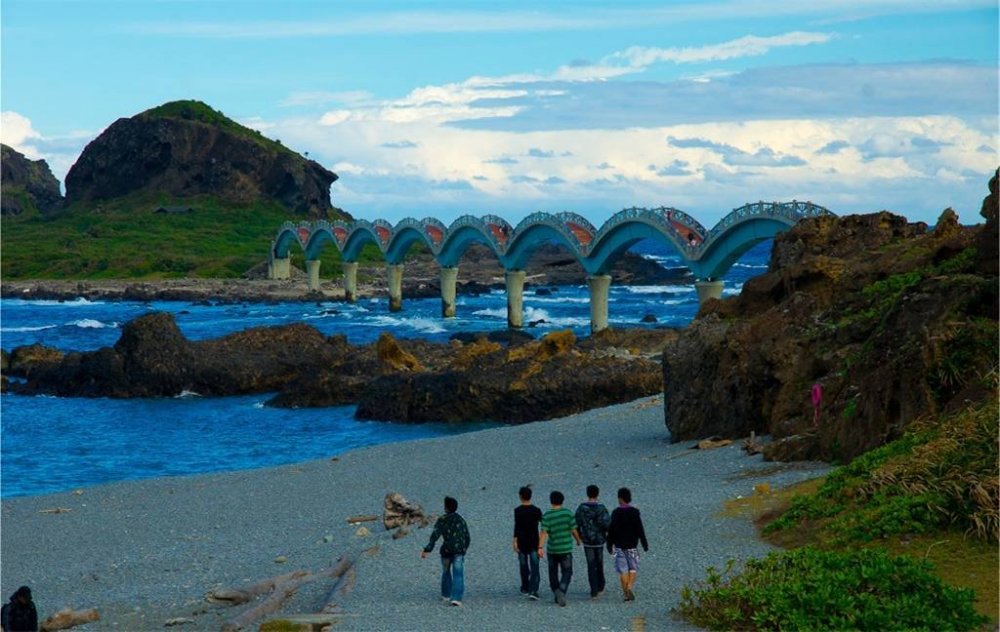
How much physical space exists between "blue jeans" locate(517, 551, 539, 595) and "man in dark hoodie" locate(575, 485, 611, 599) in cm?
58

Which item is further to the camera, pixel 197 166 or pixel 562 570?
pixel 197 166

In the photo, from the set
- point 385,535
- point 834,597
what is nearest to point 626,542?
point 834,597

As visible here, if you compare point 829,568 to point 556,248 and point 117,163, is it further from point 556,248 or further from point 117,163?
point 117,163

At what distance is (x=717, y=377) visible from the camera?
26938mm

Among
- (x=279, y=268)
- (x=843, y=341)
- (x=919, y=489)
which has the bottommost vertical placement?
(x=919, y=489)

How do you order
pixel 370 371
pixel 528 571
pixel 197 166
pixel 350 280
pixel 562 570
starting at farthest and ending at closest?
pixel 197 166 → pixel 350 280 → pixel 370 371 → pixel 528 571 → pixel 562 570

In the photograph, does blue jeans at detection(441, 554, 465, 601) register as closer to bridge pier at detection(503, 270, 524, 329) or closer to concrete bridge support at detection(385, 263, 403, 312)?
bridge pier at detection(503, 270, 524, 329)

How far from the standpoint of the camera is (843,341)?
23672mm

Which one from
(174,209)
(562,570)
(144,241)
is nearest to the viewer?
(562,570)

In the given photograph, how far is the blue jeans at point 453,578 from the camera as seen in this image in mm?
14883

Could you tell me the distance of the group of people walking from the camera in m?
14.6

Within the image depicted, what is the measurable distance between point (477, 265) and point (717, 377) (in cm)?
12681

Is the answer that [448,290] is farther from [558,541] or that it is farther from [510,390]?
[558,541]

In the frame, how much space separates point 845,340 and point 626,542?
10357 millimetres
